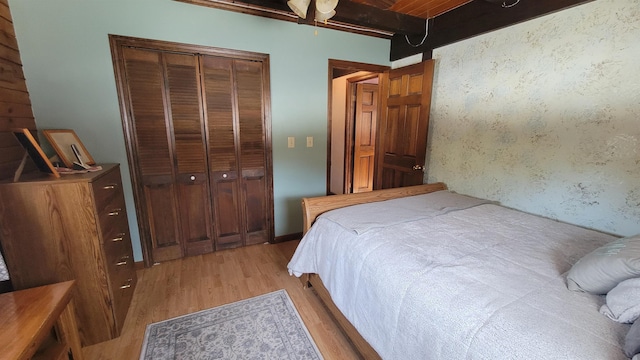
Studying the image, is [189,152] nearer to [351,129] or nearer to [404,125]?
[404,125]

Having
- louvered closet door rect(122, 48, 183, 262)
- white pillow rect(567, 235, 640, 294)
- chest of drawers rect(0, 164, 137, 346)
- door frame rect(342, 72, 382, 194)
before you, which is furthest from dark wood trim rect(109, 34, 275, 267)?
white pillow rect(567, 235, 640, 294)

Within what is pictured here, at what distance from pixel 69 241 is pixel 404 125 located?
2.92m

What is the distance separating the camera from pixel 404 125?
2.87m

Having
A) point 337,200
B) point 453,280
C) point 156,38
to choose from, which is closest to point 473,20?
point 337,200

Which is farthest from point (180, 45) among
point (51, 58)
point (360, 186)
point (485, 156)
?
point (360, 186)

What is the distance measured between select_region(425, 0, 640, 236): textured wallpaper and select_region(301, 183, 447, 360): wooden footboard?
2.33ft

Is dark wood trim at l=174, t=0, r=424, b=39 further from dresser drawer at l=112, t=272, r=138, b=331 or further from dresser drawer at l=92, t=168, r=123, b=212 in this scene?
dresser drawer at l=112, t=272, r=138, b=331

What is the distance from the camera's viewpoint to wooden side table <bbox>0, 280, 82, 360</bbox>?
894 mm

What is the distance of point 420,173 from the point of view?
109 inches

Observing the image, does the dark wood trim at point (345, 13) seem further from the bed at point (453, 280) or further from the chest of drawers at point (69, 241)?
the chest of drawers at point (69, 241)

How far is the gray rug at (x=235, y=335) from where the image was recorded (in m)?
1.49

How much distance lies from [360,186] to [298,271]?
2.97 meters

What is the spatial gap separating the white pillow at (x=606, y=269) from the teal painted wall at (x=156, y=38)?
7.76 ft

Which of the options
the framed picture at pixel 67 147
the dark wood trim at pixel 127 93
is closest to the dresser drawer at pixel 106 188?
the framed picture at pixel 67 147
